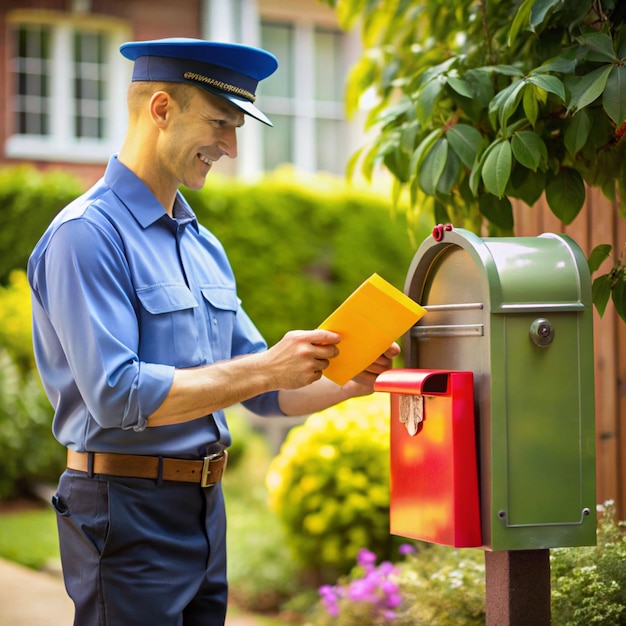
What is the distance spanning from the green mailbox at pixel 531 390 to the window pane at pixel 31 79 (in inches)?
331

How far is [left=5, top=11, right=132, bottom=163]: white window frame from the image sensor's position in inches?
375

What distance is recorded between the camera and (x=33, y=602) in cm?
494

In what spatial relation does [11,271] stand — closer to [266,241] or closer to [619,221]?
[266,241]

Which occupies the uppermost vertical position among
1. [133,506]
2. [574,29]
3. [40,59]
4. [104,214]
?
[40,59]

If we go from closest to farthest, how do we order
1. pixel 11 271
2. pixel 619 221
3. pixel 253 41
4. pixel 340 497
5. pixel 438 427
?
pixel 438 427
pixel 619 221
pixel 340 497
pixel 11 271
pixel 253 41

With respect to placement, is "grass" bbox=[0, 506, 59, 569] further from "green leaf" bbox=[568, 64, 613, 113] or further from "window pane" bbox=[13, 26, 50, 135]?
"green leaf" bbox=[568, 64, 613, 113]

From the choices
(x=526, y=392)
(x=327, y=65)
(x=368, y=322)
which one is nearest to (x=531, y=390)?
(x=526, y=392)

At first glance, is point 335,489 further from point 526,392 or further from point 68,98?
point 68,98

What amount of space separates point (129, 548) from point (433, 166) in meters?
1.30

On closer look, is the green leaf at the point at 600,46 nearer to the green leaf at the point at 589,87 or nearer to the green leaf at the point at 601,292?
the green leaf at the point at 589,87

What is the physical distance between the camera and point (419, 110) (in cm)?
248

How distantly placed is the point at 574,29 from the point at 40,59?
26.8 ft

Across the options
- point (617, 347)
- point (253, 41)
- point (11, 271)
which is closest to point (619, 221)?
point (617, 347)

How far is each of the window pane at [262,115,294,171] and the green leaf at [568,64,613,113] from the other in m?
8.58
